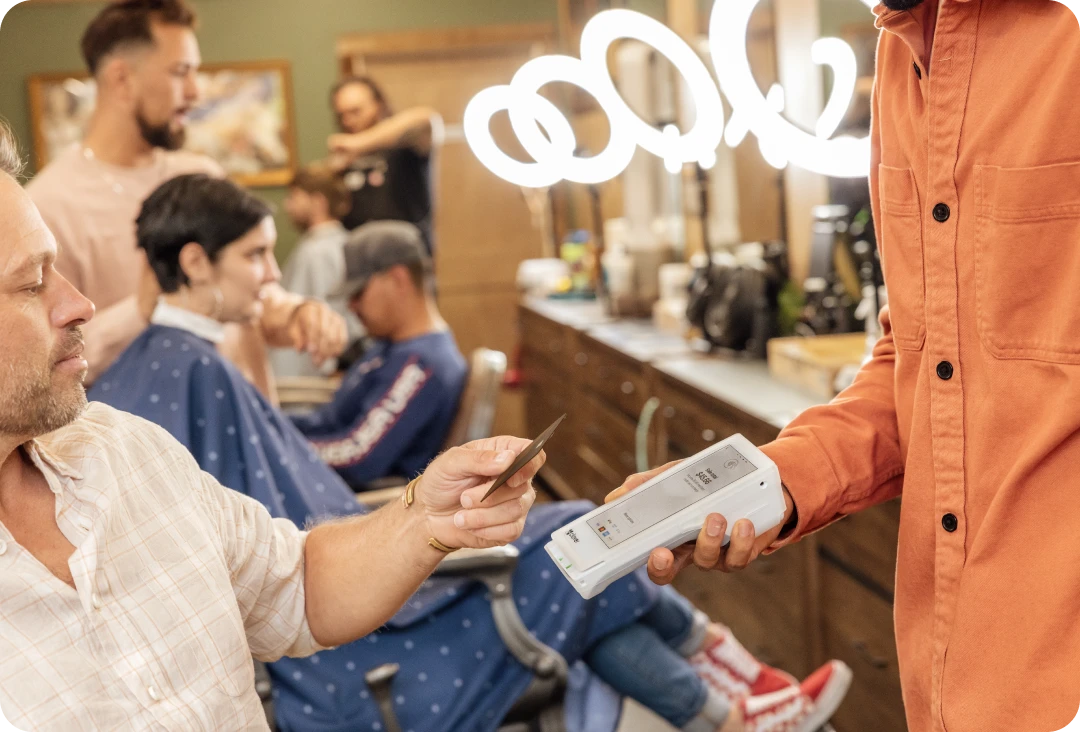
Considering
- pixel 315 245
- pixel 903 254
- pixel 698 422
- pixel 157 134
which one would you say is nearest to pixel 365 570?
pixel 903 254

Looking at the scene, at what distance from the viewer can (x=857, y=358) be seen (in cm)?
263

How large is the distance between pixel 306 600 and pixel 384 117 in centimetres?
458

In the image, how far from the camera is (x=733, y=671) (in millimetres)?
2326

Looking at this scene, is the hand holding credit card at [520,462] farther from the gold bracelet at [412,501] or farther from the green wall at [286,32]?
the green wall at [286,32]

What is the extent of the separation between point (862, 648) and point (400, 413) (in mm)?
1494

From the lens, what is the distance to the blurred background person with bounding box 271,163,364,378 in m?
5.12

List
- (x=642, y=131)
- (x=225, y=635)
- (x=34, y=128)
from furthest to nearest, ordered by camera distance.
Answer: (x=34, y=128), (x=642, y=131), (x=225, y=635)

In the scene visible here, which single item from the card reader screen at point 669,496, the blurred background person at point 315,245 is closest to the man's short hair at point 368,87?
the blurred background person at point 315,245

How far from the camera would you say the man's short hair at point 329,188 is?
541 centimetres

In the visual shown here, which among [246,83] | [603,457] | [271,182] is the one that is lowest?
[603,457]

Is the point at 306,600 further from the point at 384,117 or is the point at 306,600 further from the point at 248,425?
the point at 384,117

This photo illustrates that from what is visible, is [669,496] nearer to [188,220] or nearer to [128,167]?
[188,220]

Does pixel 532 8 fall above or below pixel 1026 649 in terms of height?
above

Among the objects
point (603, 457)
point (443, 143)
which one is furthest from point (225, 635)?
point (443, 143)
